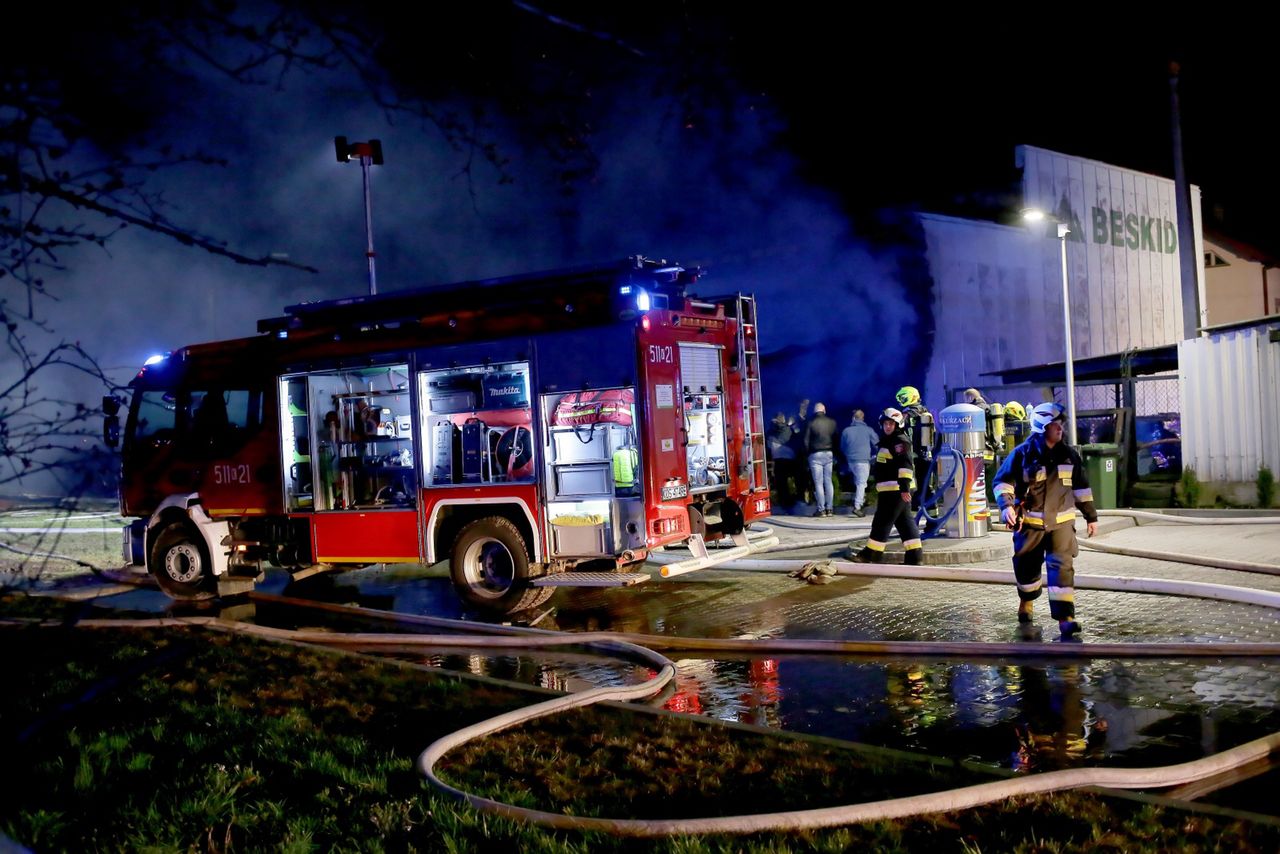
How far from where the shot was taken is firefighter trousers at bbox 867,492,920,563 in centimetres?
998

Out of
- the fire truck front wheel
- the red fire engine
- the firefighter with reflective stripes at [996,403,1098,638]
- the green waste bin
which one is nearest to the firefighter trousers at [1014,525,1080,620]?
the firefighter with reflective stripes at [996,403,1098,638]

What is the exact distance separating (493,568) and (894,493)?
12.7 ft

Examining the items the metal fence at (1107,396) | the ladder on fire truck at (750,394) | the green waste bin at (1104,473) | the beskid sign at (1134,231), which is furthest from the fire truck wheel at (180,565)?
the beskid sign at (1134,231)

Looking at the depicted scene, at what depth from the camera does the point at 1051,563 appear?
708 centimetres

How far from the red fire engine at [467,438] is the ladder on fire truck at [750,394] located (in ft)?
0.07

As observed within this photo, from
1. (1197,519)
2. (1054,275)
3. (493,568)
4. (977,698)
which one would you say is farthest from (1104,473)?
(1054,275)

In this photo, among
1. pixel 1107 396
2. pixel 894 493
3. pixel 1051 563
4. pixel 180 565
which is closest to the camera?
pixel 1051 563

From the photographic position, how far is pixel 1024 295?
2173 cm

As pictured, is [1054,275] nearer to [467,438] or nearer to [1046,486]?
[1046,486]

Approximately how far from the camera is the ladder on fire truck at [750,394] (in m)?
9.79

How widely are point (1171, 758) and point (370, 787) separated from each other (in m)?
3.42

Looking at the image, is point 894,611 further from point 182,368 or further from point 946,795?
point 182,368

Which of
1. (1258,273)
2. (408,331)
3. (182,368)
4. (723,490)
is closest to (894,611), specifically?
(723,490)

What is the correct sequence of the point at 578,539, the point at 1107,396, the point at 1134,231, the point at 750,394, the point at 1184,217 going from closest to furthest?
the point at 578,539
the point at 750,394
the point at 1184,217
the point at 1107,396
the point at 1134,231
